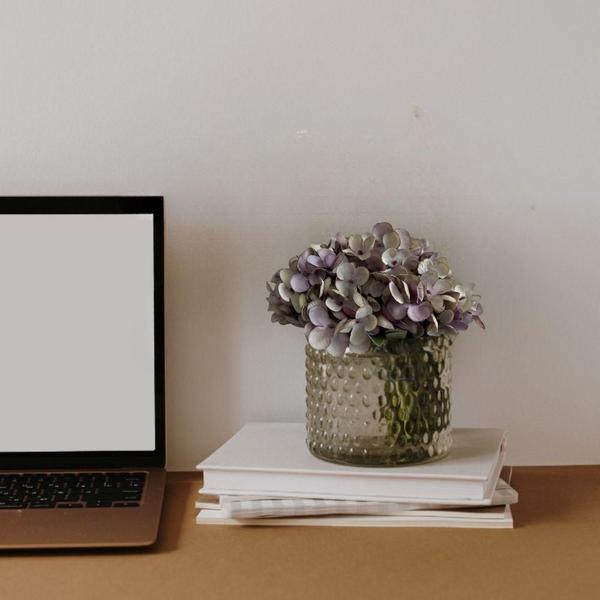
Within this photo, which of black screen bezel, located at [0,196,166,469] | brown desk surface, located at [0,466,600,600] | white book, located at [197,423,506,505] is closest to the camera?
brown desk surface, located at [0,466,600,600]

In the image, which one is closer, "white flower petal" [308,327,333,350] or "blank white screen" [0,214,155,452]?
"white flower petal" [308,327,333,350]

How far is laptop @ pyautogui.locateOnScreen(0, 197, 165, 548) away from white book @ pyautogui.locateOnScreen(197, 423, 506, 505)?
14cm

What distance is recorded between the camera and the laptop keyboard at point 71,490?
0.96 meters

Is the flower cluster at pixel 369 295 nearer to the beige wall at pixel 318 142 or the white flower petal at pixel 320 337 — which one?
the white flower petal at pixel 320 337

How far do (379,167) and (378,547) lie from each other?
47 cm

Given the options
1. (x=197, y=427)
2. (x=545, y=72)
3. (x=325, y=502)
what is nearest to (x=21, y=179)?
(x=197, y=427)

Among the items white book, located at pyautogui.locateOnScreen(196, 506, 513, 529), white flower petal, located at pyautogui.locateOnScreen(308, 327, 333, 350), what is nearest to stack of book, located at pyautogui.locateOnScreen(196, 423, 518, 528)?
white book, located at pyautogui.locateOnScreen(196, 506, 513, 529)

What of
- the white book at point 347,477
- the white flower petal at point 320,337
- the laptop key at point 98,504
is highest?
the white flower petal at point 320,337

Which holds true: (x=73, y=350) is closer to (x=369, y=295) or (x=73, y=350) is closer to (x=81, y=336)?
(x=81, y=336)

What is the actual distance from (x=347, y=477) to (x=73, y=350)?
35 centimetres

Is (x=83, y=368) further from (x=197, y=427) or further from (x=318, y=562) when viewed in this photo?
(x=318, y=562)

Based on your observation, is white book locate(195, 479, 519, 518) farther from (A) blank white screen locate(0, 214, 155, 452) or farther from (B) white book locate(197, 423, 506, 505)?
(A) blank white screen locate(0, 214, 155, 452)

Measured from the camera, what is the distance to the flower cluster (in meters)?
0.95

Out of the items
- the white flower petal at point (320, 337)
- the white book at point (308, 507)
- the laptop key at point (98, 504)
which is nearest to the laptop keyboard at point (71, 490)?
the laptop key at point (98, 504)
